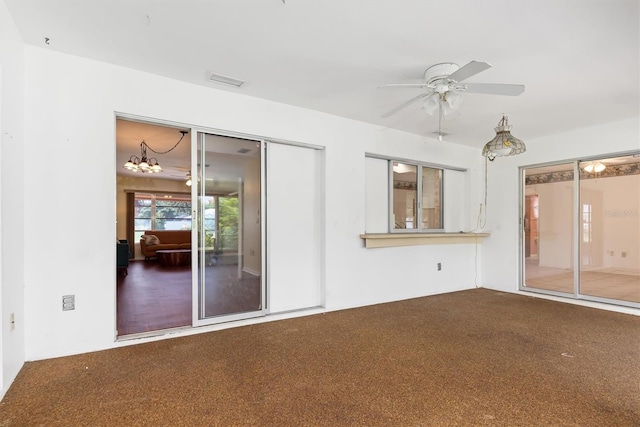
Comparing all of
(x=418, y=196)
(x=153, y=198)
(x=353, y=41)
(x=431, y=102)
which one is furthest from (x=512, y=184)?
(x=153, y=198)

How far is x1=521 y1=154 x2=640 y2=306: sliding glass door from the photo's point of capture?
438 cm

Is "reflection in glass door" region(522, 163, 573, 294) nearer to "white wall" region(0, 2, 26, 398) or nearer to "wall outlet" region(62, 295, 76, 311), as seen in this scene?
"wall outlet" region(62, 295, 76, 311)

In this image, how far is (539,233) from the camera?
5293 mm

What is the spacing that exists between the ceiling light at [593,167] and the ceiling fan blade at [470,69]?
3.61 meters

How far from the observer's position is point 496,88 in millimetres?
2523

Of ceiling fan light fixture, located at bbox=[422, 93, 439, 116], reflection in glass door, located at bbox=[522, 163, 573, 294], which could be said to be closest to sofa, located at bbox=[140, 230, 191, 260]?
ceiling fan light fixture, located at bbox=[422, 93, 439, 116]

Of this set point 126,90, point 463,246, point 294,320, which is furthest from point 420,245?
point 126,90

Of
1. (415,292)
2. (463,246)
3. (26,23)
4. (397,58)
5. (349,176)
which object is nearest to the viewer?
(26,23)

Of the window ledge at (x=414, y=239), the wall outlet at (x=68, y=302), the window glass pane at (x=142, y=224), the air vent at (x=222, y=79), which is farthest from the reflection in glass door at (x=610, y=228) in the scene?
the window glass pane at (x=142, y=224)

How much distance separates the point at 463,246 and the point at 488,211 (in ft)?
2.64

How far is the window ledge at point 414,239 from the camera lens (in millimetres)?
4395

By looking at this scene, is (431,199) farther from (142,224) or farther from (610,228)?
(142,224)

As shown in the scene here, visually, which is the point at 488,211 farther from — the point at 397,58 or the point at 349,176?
the point at 397,58

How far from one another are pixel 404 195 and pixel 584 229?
2.61 metres
